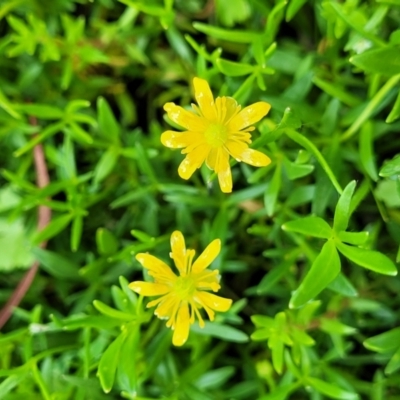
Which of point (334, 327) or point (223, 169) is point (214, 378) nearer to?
point (334, 327)

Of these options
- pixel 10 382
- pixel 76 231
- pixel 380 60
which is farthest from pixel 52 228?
pixel 380 60

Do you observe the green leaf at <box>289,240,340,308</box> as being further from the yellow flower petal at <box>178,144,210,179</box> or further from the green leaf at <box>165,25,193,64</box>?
the green leaf at <box>165,25,193,64</box>

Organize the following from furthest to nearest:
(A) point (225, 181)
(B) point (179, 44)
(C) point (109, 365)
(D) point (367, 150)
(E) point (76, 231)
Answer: (B) point (179, 44), (E) point (76, 231), (D) point (367, 150), (C) point (109, 365), (A) point (225, 181)

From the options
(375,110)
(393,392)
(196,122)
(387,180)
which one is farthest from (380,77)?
(393,392)

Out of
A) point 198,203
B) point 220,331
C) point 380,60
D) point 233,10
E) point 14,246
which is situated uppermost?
point 380,60

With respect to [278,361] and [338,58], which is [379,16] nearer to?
[338,58]

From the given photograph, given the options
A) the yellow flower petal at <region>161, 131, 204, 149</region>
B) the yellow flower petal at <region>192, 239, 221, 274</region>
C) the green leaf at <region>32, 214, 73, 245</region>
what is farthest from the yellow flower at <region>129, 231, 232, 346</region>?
the green leaf at <region>32, 214, 73, 245</region>

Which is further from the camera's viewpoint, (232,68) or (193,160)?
(232,68)
